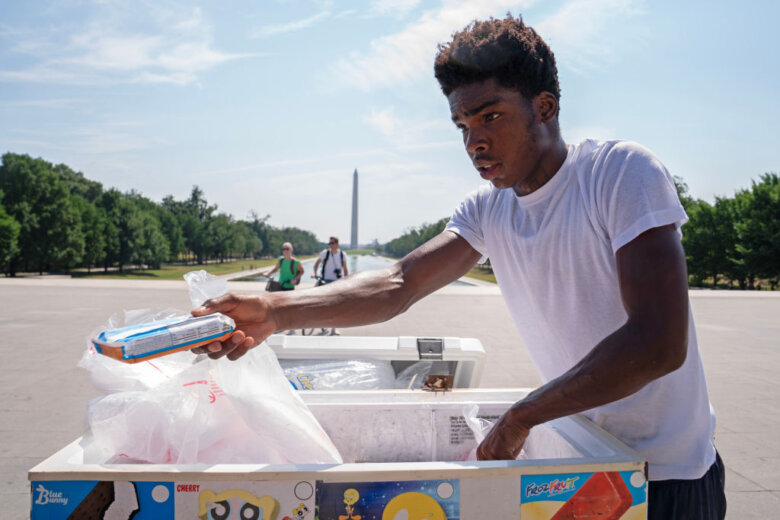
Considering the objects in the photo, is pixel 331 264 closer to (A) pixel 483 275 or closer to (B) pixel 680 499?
(B) pixel 680 499

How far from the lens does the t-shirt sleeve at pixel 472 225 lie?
5.65ft

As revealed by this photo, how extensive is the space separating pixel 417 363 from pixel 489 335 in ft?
20.9

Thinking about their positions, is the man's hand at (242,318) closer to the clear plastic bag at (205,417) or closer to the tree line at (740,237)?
the clear plastic bag at (205,417)

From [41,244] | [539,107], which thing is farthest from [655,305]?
[41,244]

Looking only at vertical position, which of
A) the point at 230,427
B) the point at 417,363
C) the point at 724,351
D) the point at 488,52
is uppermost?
the point at 488,52

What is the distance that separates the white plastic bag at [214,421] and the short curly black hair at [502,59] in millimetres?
854

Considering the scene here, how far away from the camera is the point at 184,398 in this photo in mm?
1378

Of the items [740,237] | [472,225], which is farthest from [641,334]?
[740,237]

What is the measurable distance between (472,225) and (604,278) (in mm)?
530

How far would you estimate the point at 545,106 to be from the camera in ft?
4.58

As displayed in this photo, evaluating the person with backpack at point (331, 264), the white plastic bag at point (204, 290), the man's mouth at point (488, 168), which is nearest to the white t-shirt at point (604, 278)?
the man's mouth at point (488, 168)

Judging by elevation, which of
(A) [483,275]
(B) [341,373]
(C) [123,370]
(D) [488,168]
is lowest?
(A) [483,275]

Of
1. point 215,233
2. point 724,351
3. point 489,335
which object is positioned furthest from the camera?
point 215,233

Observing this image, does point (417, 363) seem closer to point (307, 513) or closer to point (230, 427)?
point (230, 427)
